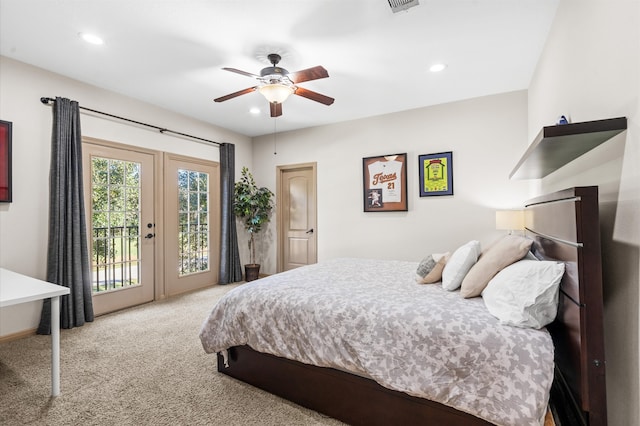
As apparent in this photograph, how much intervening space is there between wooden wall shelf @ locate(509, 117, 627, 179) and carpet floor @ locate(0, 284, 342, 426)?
6.03 ft

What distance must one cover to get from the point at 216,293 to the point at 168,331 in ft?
4.64

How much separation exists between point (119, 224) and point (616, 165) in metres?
4.52

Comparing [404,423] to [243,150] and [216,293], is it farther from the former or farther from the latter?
[243,150]

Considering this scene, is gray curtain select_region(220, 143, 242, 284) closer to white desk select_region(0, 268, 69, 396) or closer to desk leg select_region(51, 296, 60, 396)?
white desk select_region(0, 268, 69, 396)

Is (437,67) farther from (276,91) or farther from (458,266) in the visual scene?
(458,266)

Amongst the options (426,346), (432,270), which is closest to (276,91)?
(432,270)

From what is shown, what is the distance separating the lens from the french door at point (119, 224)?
3490 millimetres

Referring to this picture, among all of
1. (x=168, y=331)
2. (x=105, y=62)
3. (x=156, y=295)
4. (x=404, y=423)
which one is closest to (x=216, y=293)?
(x=156, y=295)

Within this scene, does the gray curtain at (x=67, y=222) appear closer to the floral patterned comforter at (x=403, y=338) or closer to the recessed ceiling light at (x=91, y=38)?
the recessed ceiling light at (x=91, y=38)

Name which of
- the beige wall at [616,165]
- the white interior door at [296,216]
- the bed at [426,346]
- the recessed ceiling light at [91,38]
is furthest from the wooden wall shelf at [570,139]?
the white interior door at [296,216]

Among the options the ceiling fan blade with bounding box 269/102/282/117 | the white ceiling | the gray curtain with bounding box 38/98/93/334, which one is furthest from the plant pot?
the ceiling fan blade with bounding box 269/102/282/117

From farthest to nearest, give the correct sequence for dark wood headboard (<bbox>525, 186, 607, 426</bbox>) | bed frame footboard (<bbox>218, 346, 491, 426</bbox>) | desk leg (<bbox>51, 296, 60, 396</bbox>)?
desk leg (<bbox>51, 296, 60, 396</bbox>) → bed frame footboard (<bbox>218, 346, 491, 426</bbox>) → dark wood headboard (<bbox>525, 186, 607, 426</bbox>)

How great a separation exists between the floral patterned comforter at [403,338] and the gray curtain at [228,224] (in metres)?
2.94

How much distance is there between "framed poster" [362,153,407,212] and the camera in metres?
4.25
